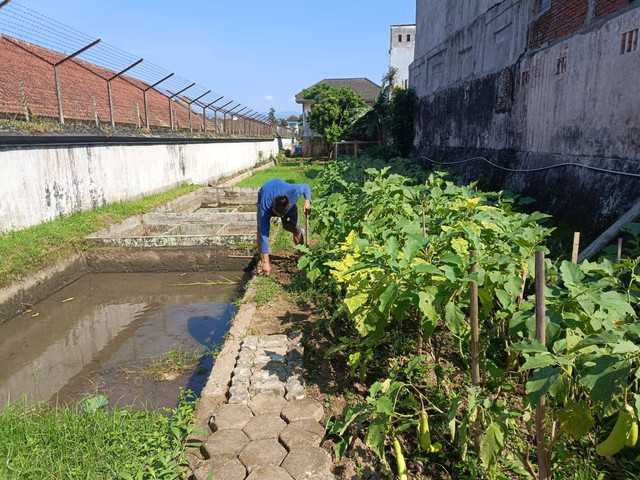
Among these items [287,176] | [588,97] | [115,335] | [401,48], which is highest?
[401,48]

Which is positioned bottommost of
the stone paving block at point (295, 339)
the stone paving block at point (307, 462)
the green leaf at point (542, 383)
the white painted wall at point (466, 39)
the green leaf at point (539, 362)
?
the stone paving block at point (307, 462)

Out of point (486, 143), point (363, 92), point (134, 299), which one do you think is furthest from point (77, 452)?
point (363, 92)

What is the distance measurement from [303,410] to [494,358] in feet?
4.95

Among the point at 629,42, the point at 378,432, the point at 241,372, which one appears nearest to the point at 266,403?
the point at 241,372

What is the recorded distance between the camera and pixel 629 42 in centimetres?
488

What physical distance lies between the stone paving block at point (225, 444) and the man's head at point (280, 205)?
10.2ft

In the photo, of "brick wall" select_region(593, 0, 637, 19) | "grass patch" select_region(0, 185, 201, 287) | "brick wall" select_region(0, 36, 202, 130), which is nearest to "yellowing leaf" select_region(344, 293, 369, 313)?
"brick wall" select_region(593, 0, 637, 19)

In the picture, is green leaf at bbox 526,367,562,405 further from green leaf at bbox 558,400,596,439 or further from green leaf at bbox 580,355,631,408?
green leaf at bbox 558,400,596,439

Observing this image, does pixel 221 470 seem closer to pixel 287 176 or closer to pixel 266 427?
pixel 266 427

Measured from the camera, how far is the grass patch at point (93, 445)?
2551 mm

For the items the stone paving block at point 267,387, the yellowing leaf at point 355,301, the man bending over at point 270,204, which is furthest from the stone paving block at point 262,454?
the man bending over at point 270,204

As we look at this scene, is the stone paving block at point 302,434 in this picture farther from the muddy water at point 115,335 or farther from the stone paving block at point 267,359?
the muddy water at point 115,335

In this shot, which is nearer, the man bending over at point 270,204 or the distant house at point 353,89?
the man bending over at point 270,204

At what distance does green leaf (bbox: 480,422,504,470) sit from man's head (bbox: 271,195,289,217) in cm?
395
